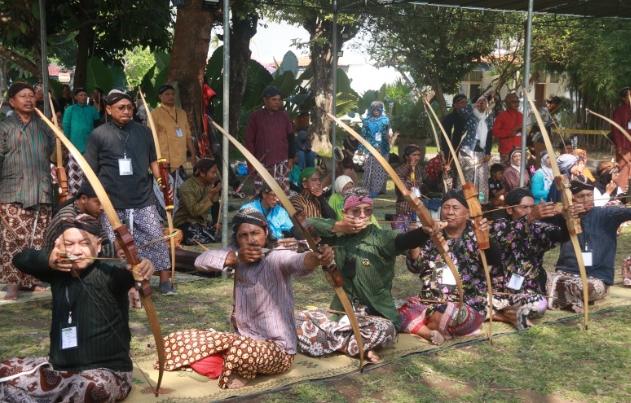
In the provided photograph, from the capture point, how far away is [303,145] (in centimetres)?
1182

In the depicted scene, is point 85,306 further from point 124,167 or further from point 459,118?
point 459,118

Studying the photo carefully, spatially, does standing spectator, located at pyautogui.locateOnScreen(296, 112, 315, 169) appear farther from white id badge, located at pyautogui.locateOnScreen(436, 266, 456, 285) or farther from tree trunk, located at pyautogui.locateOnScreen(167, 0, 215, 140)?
white id badge, located at pyautogui.locateOnScreen(436, 266, 456, 285)

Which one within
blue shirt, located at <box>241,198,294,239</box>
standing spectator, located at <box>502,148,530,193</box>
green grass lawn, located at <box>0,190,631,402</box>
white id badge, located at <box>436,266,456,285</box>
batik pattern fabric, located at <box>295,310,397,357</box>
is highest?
standing spectator, located at <box>502,148,530,193</box>

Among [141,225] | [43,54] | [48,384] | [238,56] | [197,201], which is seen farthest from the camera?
[238,56]

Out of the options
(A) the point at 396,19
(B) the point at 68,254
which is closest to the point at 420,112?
(A) the point at 396,19

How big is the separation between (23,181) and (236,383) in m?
2.48

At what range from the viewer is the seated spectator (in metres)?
7.55

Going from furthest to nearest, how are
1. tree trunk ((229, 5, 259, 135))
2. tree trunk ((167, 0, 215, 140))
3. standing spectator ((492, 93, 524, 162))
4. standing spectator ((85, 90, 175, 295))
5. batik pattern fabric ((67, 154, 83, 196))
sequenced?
tree trunk ((229, 5, 259, 135)) < standing spectator ((492, 93, 524, 162)) < tree trunk ((167, 0, 215, 140)) < batik pattern fabric ((67, 154, 83, 196)) < standing spectator ((85, 90, 175, 295))

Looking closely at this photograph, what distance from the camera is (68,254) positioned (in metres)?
3.28

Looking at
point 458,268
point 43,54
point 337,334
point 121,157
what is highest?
point 43,54

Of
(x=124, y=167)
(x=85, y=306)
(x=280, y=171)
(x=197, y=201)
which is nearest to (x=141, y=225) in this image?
(x=124, y=167)

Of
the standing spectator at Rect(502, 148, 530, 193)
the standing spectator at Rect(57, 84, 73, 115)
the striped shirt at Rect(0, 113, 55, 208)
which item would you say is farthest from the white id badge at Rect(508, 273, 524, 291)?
the standing spectator at Rect(57, 84, 73, 115)

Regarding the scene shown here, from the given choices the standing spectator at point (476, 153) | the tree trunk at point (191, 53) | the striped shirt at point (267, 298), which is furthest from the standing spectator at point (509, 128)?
the striped shirt at point (267, 298)

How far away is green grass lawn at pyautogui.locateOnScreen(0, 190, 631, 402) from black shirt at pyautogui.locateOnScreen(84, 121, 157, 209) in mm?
789
